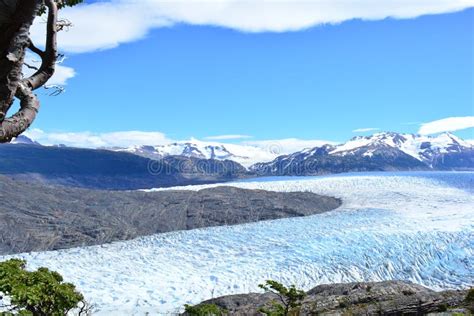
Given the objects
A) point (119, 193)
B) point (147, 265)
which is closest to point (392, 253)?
point (147, 265)

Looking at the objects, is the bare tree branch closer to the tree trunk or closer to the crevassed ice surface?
the tree trunk

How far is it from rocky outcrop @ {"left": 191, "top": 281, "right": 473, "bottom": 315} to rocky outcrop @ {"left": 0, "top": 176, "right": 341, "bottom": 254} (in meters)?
21.0

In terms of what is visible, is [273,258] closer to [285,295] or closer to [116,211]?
[285,295]

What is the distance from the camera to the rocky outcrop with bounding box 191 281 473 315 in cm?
1042

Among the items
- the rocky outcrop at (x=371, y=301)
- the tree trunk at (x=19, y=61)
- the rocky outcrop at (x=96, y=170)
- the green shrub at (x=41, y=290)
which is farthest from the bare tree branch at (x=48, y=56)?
the rocky outcrop at (x=96, y=170)

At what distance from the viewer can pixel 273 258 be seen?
25.3 m

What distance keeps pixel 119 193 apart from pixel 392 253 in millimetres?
35064

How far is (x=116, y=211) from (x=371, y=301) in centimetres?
3482

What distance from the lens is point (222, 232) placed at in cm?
3409

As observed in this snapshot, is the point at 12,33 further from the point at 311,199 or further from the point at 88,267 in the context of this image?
the point at 311,199

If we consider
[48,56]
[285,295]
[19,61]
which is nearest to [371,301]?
[285,295]

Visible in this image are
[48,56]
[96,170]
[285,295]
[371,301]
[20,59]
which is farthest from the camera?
[96,170]

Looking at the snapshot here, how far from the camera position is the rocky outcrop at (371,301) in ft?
34.2

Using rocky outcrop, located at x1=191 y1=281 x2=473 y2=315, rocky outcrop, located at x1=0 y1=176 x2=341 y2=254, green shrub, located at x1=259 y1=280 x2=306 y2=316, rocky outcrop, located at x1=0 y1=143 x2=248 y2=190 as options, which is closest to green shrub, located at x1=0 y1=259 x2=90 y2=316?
green shrub, located at x1=259 y1=280 x2=306 y2=316
